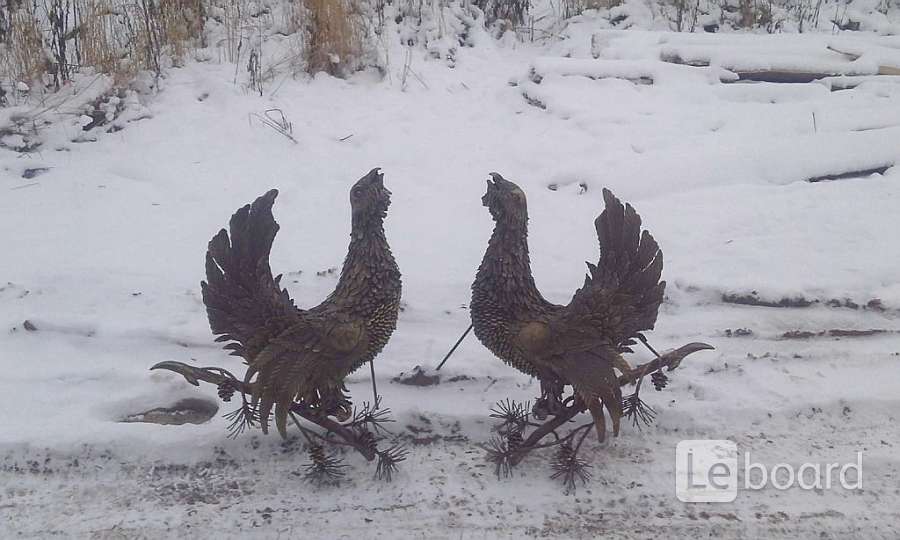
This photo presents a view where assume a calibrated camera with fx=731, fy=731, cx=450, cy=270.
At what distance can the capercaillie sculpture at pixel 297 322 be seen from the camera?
7.44 ft

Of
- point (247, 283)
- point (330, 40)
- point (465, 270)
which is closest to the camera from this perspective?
point (247, 283)

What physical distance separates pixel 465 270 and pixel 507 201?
136 centimetres

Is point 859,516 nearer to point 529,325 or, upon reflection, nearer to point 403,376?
point 529,325

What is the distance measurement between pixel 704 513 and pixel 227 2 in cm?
552

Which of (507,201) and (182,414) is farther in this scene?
(182,414)

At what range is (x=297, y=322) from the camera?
7.61 ft

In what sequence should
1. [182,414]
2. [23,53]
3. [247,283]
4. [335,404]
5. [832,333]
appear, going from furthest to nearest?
[23,53], [832,333], [182,414], [335,404], [247,283]

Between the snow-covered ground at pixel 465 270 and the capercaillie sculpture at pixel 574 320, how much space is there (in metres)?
0.29

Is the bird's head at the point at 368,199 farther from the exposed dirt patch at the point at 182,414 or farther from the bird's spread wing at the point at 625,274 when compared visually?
the exposed dirt patch at the point at 182,414

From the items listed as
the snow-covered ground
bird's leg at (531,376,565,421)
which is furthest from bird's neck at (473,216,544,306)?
the snow-covered ground

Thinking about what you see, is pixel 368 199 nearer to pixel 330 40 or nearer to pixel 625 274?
pixel 625 274

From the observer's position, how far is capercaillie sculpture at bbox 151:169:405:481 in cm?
227

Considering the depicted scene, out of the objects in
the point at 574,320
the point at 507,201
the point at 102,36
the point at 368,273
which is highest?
the point at 102,36

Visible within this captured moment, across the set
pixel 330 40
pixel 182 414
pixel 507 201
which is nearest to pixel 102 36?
pixel 330 40
